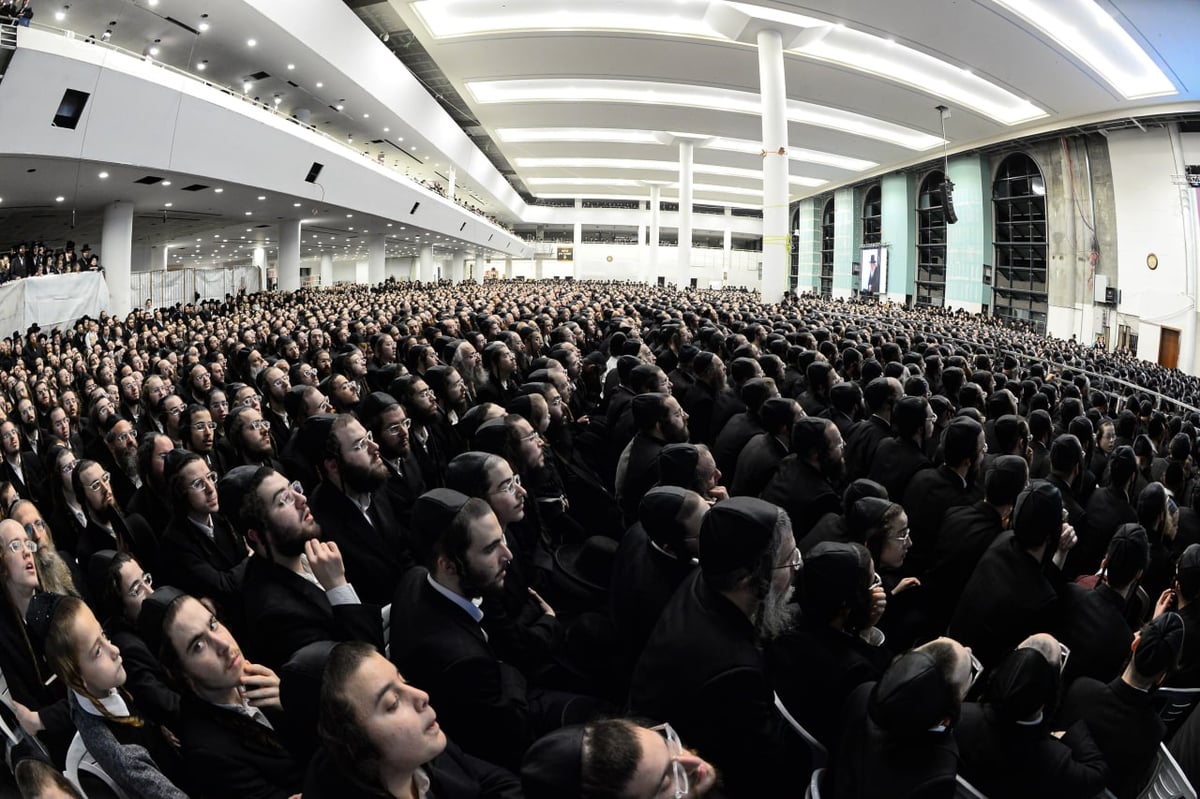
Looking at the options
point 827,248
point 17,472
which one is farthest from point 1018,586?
point 827,248

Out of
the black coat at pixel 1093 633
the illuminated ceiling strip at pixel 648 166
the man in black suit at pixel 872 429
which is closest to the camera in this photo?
the black coat at pixel 1093 633

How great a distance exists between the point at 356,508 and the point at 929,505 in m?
2.96

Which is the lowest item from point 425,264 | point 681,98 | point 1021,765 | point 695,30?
point 1021,765

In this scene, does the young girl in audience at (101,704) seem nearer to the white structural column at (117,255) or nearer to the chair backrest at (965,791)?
the chair backrest at (965,791)

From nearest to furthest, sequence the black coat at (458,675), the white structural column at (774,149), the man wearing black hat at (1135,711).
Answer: the man wearing black hat at (1135,711), the black coat at (458,675), the white structural column at (774,149)

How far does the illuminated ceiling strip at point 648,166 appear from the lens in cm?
3619

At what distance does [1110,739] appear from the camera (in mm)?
2051

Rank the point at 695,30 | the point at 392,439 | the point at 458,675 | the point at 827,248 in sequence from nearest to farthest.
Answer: the point at 458,675 → the point at 392,439 → the point at 695,30 → the point at 827,248

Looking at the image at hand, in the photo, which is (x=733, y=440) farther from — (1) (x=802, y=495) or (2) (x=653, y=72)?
(2) (x=653, y=72)

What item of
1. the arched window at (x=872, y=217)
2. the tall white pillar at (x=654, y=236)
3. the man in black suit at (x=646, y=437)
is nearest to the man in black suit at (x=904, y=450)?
the man in black suit at (x=646, y=437)

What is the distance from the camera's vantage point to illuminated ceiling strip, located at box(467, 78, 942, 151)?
23.9m

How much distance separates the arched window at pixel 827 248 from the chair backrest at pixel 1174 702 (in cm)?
4173

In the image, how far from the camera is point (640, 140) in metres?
31.4

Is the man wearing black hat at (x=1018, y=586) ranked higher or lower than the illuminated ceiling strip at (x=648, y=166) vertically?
lower
